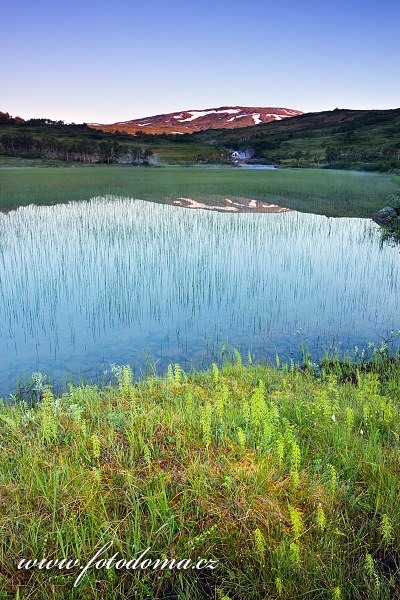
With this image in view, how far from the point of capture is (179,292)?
13.4 meters

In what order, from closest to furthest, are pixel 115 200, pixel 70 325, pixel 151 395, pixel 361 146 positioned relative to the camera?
pixel 151 395 < pixel 70 325 < pixel 115 200 < pixel 361 146

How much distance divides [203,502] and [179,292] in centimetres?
1003

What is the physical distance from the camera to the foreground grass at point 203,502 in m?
3.17

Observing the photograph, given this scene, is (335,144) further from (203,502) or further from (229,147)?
(203,502)

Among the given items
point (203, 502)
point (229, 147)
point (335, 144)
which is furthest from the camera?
point (229, 147)

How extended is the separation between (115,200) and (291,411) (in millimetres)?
30868

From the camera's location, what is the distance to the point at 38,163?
85.5 meters

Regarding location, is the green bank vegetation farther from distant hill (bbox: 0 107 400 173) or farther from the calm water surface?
the calm water surface

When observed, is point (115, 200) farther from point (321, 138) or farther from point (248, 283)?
point (321, 138)

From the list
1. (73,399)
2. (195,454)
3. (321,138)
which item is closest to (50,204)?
(73,399)

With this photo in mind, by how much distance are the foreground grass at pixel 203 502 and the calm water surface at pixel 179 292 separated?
13.0 feet

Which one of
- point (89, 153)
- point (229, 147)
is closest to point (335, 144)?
point (229, 147)

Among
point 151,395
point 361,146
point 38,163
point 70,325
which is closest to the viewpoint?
point 151,395

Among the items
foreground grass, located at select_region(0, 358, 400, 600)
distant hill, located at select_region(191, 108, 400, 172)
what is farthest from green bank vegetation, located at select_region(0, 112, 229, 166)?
foreground grass, located at select_region(0, 358, 400, 600)
